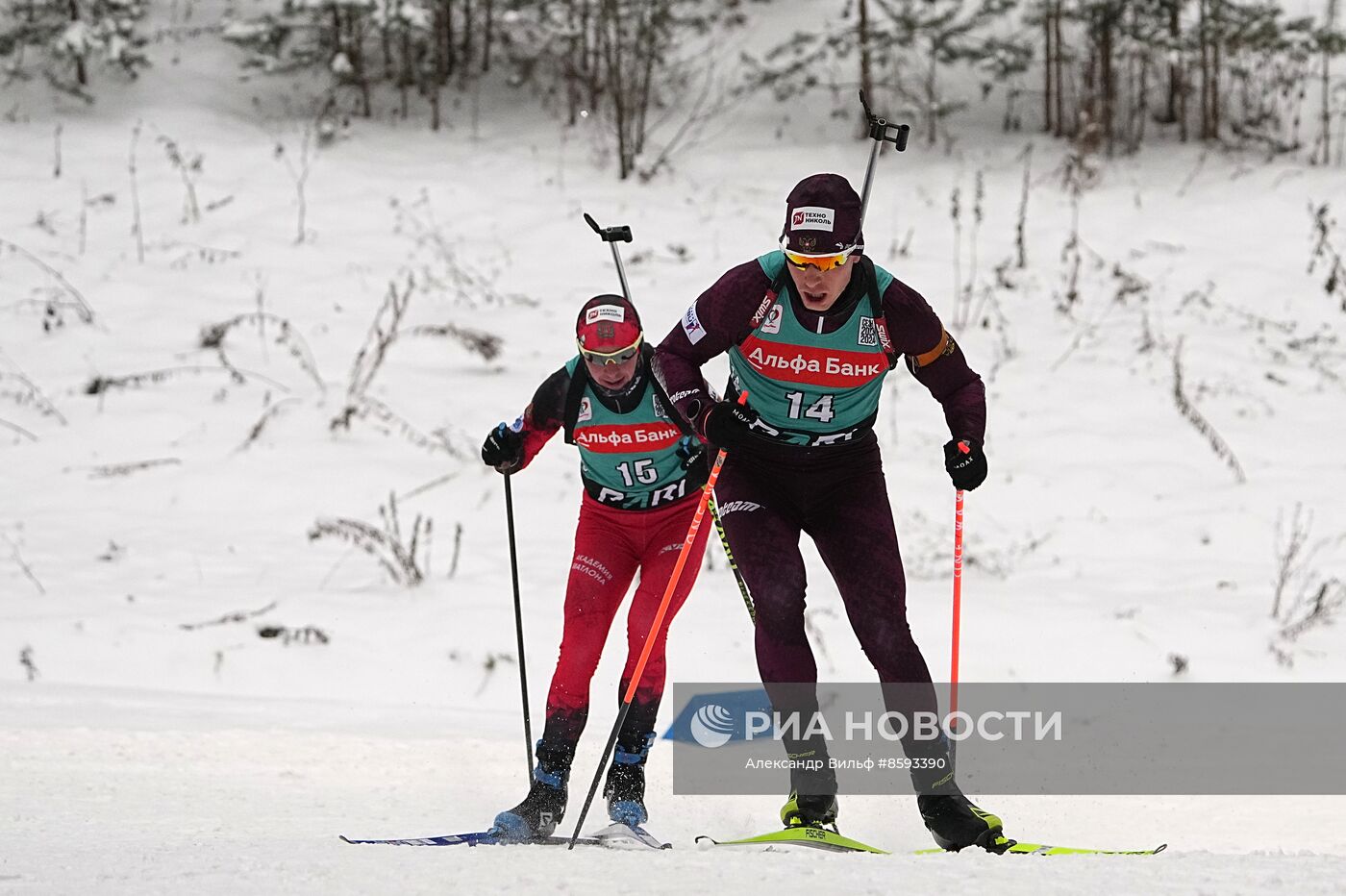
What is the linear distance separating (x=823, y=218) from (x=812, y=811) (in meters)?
1.91

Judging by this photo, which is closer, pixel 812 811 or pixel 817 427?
pixel 812 811

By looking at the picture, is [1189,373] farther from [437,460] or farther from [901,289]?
[901,289]

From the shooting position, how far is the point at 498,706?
657 cm

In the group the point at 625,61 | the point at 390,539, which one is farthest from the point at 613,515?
the point at 625,61

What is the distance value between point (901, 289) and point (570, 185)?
8.54m

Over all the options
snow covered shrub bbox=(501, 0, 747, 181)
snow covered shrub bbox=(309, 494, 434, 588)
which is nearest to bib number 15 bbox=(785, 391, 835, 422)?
snow covered shrub bbox=(309, 494, 434, 588)

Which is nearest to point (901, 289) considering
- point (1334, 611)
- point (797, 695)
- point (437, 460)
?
point (797, 695)

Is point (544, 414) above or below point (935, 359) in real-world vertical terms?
below

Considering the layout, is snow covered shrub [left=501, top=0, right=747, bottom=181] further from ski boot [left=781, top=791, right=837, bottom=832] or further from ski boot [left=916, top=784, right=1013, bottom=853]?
ski boot [left=916, top=784, right=1013, bottom=853]

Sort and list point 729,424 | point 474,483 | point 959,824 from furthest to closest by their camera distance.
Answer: point 474,483
point 729,424
point 959,824

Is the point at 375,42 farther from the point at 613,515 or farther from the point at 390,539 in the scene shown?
the point at 613,515

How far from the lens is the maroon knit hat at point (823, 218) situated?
13.3 feet

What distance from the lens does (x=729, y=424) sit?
14.1ft

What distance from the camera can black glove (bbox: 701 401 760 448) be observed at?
4.29m
